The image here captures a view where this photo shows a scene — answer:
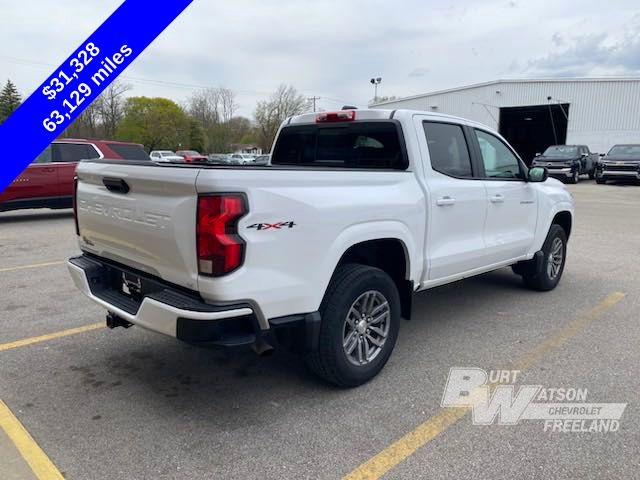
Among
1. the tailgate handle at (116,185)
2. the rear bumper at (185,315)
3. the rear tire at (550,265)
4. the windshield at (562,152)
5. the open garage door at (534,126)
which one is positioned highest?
the open garage door at (534,126)

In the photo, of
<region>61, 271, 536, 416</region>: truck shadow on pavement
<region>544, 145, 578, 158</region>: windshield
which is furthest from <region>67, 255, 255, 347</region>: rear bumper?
<region>544, 145, 578, 158</region>: windshield

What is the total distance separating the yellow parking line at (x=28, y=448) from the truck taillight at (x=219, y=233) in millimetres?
1274

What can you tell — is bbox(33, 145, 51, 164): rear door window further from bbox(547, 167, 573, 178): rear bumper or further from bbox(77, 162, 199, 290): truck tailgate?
bbox(547, 167, 573, 178): rear bumper

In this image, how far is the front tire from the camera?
3.25m

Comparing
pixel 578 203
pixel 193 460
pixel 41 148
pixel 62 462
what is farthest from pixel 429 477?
pixel 578 203

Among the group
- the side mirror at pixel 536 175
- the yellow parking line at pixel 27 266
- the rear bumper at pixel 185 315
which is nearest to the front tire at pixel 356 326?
the rear bumper at pixel 185 315

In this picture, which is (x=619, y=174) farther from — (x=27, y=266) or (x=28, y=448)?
(x=28, y=448)

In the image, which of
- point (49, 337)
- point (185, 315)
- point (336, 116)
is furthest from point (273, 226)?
point (49, 337)

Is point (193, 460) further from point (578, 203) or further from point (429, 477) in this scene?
point (578, 203)

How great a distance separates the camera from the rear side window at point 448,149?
4.21 m

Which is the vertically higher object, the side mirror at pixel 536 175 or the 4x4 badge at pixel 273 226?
the side mirror at pixel 536 175

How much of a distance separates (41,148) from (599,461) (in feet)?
38.1

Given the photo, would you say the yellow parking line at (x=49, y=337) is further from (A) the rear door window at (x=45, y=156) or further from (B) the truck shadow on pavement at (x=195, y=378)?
(A) the rear door window at (x=45, y=156)

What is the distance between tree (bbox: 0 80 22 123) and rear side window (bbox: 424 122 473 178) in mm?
75352
